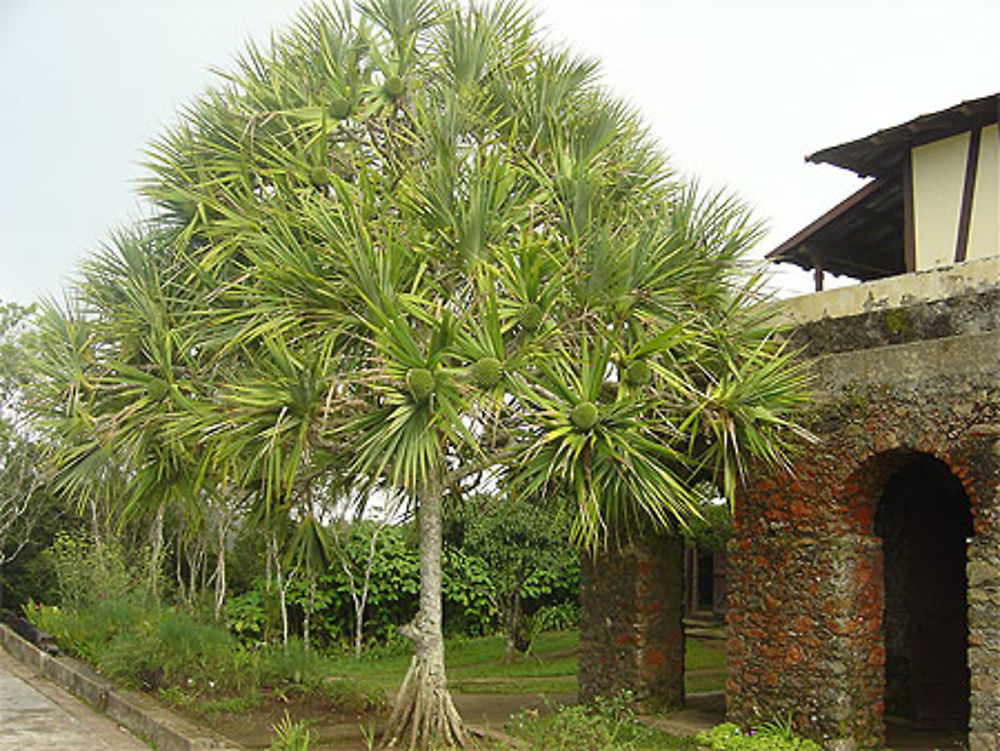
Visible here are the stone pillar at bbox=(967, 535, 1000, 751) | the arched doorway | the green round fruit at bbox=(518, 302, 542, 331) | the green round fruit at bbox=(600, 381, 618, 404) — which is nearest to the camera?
the stone pillar at bbox=(967, 535, 1000, 751)

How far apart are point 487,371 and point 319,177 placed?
2.79 meters

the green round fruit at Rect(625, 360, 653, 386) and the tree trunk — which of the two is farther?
the tree trunk

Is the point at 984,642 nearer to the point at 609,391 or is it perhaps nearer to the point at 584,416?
the point at 584,416

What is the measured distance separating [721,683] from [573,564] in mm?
5300

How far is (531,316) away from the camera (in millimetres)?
8359

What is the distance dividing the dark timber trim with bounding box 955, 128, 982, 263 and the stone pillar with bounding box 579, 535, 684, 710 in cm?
408

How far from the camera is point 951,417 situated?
27.0 feet

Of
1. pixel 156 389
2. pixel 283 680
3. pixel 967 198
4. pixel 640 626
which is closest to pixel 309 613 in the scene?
pixel 283 680

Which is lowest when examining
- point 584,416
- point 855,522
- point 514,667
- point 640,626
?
point 514,667

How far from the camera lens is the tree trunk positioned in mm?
8672

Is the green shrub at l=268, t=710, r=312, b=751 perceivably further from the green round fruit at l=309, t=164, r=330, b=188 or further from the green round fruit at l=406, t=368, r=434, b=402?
the green round fruit at l=309, t=164, r=330, b=188

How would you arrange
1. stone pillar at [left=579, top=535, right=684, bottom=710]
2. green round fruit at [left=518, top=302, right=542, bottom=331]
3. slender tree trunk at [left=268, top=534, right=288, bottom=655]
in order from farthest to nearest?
slender tree trunk at [left=268, top=534, right=288, bottom=655] < stone pillar at [left=579, top=535, right=684, bottom=710] < green round fruit at [left=518, top=302, right=542, bottom=331]

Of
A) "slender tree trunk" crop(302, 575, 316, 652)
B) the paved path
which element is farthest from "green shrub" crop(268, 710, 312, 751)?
"slender tree trunk" crop(302, 575, 316, 652)

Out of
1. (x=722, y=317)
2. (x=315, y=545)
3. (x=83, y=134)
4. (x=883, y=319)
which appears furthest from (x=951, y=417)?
(x=83, y=134)
